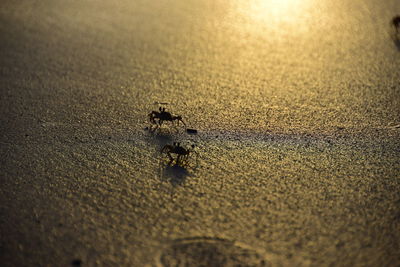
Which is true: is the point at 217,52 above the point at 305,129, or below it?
above

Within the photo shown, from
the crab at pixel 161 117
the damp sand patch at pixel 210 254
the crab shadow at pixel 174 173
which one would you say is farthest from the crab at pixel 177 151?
the damp sand patch at pixel 210 254

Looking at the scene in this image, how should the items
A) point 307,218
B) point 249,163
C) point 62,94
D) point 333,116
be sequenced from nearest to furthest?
point 307,218 < point 249,163 < point 333,116 < point 62,94

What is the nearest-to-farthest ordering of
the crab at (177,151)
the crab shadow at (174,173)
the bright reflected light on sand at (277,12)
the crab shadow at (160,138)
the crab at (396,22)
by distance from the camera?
1. the crab shadow at (174,173)
2. the crab at (177,151)
3. the crab shadow at (160,138)
4. the crab at (396,22)
5. the bright reflected light on sand at (277,12)

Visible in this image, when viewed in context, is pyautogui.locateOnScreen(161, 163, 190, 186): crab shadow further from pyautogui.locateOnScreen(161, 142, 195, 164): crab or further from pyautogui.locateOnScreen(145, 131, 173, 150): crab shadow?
pyautogui.locateOnScreen(145, 131, 173, 150): crab shadow

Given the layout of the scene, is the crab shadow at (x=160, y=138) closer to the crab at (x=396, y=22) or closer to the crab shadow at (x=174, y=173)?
the crab shadow at (x=174, y=173)

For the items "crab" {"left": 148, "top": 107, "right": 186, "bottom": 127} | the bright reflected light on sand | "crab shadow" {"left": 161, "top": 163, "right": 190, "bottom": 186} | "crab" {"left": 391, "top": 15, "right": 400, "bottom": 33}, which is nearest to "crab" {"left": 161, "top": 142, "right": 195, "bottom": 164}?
"crab shadow" {"left": 161, "top": 163, "right": 190, "bottom": 186}

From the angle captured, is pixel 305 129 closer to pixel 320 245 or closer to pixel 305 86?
pixel 305 86

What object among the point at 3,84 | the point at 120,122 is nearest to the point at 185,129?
the point at 120,122
